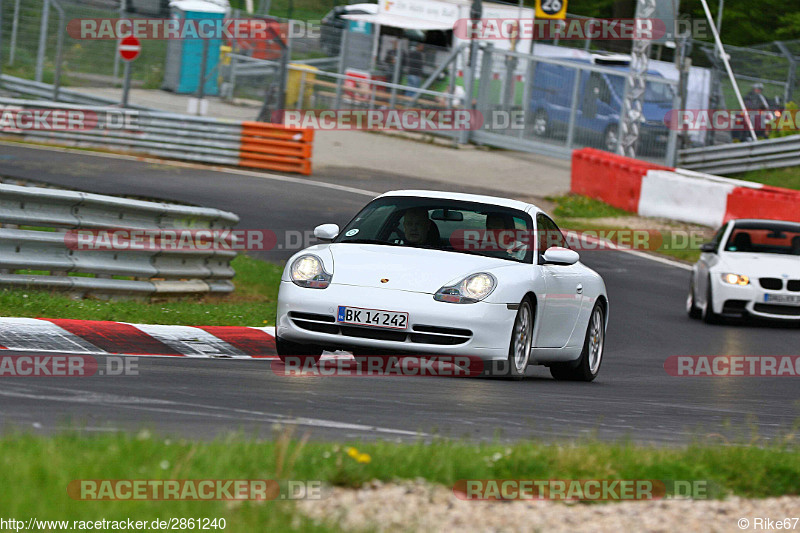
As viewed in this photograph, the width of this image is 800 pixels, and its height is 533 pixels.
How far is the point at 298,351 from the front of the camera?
932cm

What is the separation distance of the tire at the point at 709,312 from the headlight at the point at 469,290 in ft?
26.9

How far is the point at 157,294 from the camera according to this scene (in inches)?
491

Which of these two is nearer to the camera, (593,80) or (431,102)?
(593,80)

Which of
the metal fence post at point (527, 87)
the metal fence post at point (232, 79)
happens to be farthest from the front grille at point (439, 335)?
the metal fence post at point (232, 79)

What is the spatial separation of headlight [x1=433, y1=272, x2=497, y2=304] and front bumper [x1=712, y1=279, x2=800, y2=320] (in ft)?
26.9

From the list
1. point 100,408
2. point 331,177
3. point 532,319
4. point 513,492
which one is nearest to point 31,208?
point 532,319

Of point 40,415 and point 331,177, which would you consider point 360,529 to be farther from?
point 331,177

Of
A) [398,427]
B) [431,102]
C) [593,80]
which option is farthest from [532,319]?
[431,102]

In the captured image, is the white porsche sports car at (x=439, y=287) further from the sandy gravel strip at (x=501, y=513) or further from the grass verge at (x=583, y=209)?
the grass verge at (x=583, y=209)

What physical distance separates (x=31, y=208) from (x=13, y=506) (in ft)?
24.6

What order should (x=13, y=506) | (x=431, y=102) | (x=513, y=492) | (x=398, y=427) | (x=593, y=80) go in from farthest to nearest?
(x=431, y=102) → (x=593, y=80) → (x=398, y=427) → (x=513, y=492) → (x=13, y=506)

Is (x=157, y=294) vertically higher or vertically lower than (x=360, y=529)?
lower

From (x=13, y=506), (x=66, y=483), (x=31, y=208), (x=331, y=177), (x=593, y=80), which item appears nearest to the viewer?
(x=13, y=506)

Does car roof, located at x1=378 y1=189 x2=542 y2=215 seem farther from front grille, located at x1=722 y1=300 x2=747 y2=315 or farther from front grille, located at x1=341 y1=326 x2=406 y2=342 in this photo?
front grille, located at x1=722 y1=300 x2=747 y2=315
